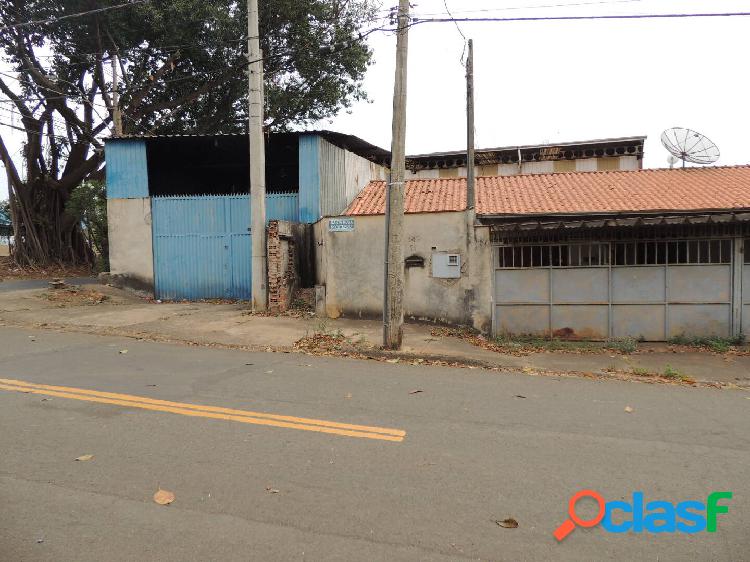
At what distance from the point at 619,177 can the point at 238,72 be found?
46.0ft

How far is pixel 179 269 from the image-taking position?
15.3m

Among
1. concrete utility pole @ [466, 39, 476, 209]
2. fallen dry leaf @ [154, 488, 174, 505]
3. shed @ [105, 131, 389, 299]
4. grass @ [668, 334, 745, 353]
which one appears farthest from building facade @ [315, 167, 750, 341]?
fallen dry leaf @ [154, 488, 174, 505]

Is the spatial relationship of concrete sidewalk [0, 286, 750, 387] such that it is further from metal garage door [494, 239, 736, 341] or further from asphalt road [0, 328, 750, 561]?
asphalt road [0, 328, 750, 561]

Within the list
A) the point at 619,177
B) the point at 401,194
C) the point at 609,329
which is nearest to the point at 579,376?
the point at 609,329

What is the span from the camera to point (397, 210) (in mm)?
8883

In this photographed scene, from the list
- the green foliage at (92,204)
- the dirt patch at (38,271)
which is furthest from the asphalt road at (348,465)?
the dirt patch at (38,271)

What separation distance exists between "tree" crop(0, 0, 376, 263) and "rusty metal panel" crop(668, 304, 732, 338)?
12.2 m

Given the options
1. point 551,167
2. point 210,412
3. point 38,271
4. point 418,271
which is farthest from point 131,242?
point 551,167

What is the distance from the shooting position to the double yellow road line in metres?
4.76

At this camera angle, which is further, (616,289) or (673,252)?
(616,289)

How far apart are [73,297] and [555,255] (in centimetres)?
1226

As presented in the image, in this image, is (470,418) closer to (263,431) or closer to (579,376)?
(263,431)

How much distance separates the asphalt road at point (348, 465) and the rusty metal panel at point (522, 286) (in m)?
3.74

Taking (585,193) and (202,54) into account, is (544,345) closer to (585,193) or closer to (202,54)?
(585,193)
